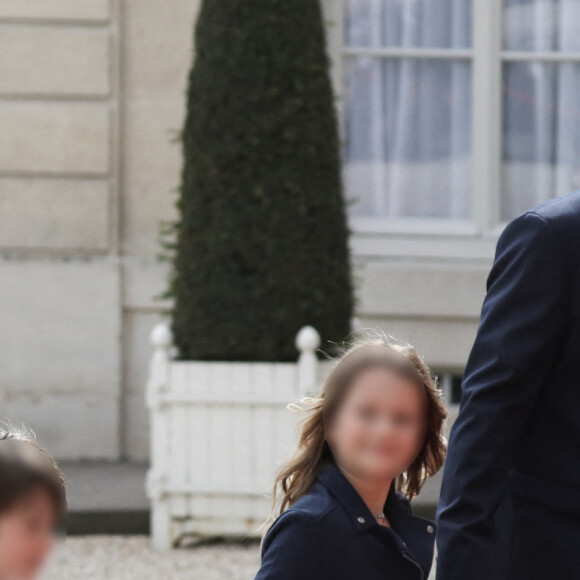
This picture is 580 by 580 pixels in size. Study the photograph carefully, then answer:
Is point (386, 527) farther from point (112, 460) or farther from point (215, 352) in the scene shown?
point (112, 460)

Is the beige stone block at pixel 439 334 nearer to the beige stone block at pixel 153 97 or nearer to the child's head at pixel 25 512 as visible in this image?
the beige stone block at pixel 153 97

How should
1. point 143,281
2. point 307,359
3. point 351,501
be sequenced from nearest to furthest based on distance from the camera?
point 351,501
point 307,359
point 143,281

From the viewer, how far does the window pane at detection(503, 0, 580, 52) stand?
7.13 metres

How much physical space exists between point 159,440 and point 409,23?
334 centimetres

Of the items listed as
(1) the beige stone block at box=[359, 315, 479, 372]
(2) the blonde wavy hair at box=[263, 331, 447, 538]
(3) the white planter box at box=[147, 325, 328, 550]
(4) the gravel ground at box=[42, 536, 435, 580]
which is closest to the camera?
(2) the blonde wavy hair at box=[263, 331, 447, 538]

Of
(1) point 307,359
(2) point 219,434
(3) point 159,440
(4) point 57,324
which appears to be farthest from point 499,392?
(4) point 57,324

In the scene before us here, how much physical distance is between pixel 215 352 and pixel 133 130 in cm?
221

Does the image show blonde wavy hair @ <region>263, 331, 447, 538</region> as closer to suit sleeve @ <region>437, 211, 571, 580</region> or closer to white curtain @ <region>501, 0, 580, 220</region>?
suit sleeve @ <region>437, 211, 571, 580</region>

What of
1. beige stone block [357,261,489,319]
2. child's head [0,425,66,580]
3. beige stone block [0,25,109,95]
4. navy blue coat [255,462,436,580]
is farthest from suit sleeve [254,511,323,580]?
beige stone block [0,25,109,95]

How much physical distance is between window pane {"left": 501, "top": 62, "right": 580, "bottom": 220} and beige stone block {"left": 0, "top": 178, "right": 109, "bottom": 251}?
247 centimetres

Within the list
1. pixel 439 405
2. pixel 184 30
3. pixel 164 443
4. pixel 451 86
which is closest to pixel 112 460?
pixel 164 443

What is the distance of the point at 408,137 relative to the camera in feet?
24.0

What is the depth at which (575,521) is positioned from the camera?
1.84 m

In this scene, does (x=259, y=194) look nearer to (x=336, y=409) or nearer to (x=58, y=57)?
(x=58, y=57)
